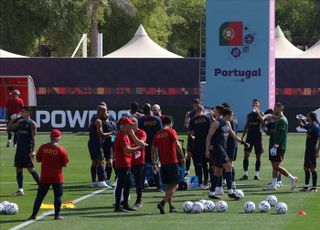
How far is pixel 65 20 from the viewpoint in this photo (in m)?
69.8

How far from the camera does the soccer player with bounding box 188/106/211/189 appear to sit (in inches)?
958

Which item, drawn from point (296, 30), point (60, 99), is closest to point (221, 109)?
point (60, 99)

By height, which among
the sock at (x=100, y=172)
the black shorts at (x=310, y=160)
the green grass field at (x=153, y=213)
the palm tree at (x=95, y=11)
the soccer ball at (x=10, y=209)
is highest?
the palm tree at (x=95, y=11)

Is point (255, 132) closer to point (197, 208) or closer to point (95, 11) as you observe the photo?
point (197, 208)

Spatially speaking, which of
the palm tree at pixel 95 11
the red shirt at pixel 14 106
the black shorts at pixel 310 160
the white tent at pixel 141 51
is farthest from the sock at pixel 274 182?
the palm tree at pixel 95 11

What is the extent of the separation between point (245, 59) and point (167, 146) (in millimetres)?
25591

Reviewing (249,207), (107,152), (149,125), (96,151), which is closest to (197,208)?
(249,207)

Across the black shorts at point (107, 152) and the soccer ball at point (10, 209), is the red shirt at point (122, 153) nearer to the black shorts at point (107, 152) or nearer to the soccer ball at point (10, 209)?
the soccer ball at point (10, 209)

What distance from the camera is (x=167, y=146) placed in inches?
Result: 802

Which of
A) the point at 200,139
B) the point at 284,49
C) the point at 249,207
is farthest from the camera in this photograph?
the point at 284,49

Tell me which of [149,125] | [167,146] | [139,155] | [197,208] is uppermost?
[149,125]

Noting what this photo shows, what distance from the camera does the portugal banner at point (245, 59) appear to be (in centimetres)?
4544

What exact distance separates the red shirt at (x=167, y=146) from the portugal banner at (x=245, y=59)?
25087mm

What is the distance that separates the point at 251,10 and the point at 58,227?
28884 mm
